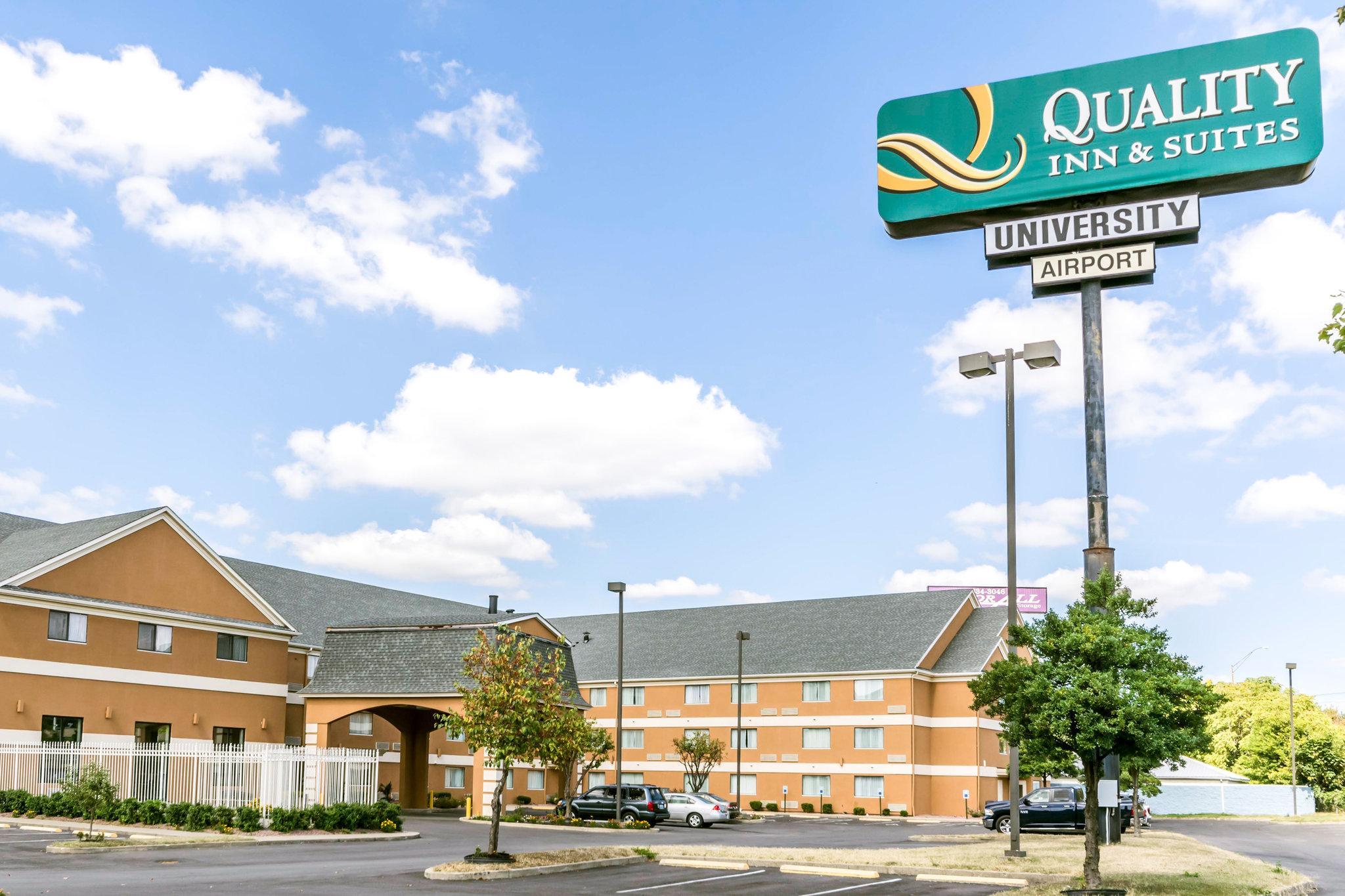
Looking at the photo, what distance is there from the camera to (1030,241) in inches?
950

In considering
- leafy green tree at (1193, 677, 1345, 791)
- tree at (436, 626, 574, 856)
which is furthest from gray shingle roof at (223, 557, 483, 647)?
leafy green tree at (1193, 677, 1345, 791)

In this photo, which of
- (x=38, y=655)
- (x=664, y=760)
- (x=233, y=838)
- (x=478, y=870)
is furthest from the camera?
(x=664, y=760)

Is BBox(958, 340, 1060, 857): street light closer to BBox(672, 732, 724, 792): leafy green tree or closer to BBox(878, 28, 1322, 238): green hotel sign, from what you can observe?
BBox(878, 28, 1322, 238): green hotel sign

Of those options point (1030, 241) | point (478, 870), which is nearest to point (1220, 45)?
point (1030, 241)

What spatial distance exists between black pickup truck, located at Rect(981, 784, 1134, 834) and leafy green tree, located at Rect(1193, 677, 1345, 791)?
83.0 feet

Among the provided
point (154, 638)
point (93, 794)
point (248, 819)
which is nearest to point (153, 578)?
point (154, 638)

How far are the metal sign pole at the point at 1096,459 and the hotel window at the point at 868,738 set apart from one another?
1606 inches

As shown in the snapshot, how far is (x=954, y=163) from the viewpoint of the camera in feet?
82.3

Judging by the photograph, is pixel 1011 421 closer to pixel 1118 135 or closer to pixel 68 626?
pixel 1118 135

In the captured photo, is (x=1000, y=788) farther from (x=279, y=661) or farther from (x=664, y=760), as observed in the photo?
(x=279, y=661)

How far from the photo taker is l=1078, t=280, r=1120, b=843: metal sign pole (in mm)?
20984

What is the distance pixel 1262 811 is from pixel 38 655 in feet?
206

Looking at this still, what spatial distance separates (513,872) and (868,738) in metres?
43.9

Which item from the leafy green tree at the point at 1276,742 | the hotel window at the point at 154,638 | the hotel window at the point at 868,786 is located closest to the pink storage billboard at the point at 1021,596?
the leafy green tree at the point at 1276,742
